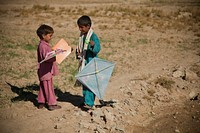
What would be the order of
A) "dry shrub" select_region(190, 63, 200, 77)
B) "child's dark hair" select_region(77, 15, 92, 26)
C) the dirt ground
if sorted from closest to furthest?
1. "child's dark hair" select_region(77, 15, 92, 26)
2. the dirt ground
3. "dry shrub" select_region(190, 63, 200, 77)

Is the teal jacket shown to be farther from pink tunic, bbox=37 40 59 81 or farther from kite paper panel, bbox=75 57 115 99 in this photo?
pink tunic, bbox=37 40 59 81

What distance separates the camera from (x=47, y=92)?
14.4ft

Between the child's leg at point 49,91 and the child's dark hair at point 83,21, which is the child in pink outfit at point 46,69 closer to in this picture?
the child's leg at point 49,91

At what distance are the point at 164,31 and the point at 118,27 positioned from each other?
2.90m

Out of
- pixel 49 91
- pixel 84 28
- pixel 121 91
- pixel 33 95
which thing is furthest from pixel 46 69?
pixel 121 91

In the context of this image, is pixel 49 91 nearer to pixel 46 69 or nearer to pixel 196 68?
pixel 46 69

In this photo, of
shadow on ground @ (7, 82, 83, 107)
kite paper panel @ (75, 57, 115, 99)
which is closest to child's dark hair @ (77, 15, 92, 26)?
kite paper panel @ (75, 57, 115, 99)

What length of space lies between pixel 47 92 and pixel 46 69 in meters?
0.42

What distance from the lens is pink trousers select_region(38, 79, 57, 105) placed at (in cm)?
435

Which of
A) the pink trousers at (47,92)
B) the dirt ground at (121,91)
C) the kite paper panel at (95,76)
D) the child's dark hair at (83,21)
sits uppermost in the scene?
the child's dark hair at (83,21)

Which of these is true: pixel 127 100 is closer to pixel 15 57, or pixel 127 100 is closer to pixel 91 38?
pixel 91 38

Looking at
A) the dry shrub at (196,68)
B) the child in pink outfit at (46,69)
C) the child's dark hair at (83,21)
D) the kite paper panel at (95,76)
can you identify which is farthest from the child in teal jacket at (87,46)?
the dry shrub at (196,68)

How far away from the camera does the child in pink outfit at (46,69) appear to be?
412 cm

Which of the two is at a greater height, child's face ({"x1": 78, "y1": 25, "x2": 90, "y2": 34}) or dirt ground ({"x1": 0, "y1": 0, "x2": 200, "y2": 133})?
child's face ({"x1": 78, "y1": 25, "x2": 90, "y2": 34})
